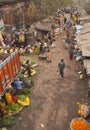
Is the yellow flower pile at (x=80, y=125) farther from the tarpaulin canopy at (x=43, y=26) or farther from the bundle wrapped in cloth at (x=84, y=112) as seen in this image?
the tarpaulin canopy at (x=43, y=26)

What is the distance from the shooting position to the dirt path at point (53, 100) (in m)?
12.8

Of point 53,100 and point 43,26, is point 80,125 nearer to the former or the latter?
point 53,100

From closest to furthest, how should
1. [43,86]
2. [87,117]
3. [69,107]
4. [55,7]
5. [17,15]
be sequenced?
1. [87,117]
2. [69,107]
3. [43,86]
4. [17,15]
5. [55,7]

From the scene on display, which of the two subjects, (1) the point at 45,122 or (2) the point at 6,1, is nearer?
(1) the point at 45,122

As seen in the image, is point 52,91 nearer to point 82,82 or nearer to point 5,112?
point 82,82

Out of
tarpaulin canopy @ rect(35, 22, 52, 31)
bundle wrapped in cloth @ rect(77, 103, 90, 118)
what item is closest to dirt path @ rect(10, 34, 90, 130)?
bundle wrapped in cloth @ rect(77, 103, 90, 118)

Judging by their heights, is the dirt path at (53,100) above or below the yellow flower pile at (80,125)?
below

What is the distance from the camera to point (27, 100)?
14.6m

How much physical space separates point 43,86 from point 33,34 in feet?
31.6

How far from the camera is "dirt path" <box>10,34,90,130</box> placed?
42.2 feet

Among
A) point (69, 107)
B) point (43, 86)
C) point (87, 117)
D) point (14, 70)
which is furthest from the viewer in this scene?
point (43, 86)

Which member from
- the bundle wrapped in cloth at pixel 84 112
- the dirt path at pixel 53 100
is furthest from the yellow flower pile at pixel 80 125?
the bundle wrapped in cloth at pixel 84 112

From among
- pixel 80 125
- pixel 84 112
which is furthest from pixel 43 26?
pixel 80 125

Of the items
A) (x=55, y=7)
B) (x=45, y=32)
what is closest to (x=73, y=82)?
(x=45, y=32)
